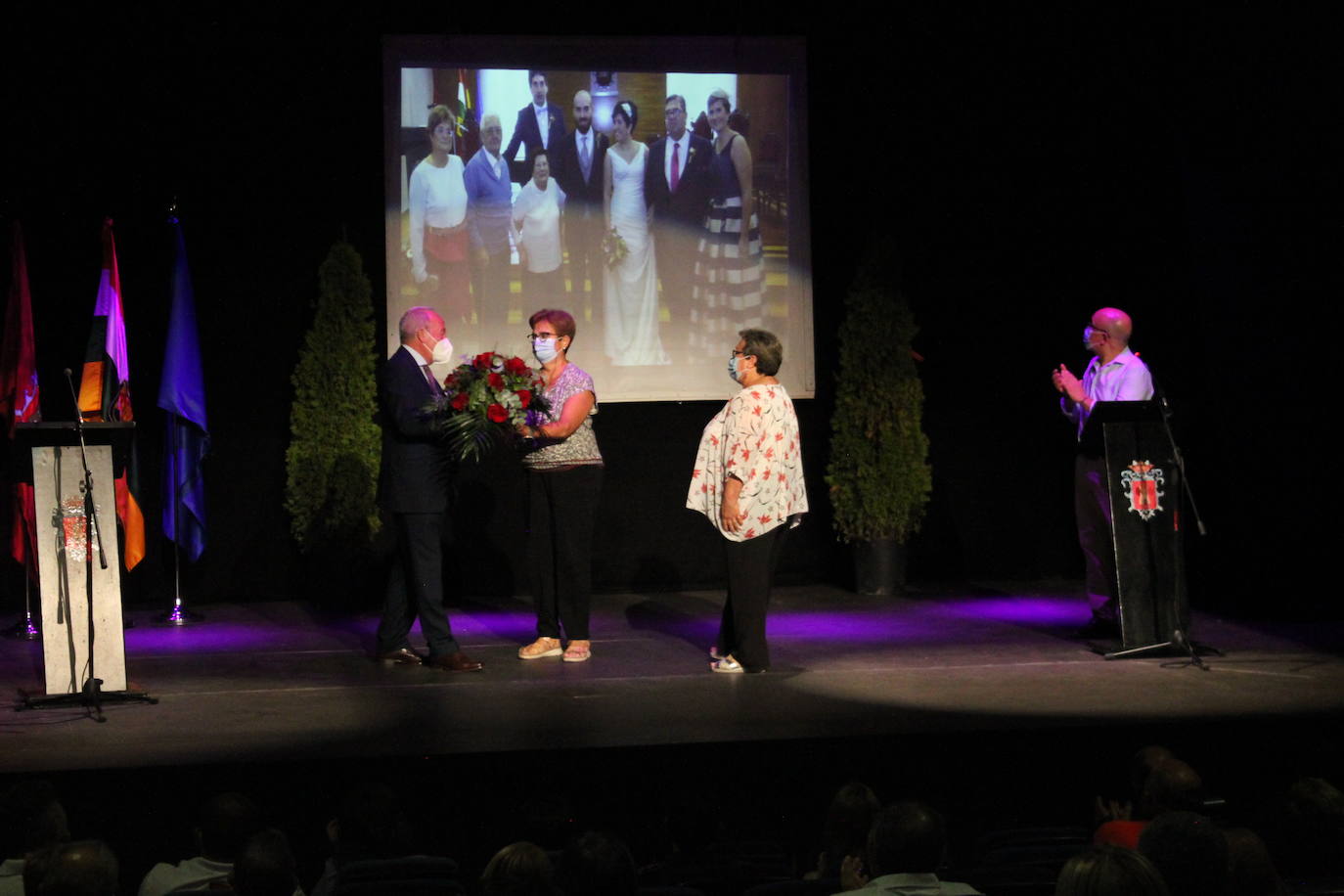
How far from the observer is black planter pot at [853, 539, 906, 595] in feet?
31.2

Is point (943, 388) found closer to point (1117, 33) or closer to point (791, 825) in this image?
point (1117, 33)

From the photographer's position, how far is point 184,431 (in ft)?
28.5

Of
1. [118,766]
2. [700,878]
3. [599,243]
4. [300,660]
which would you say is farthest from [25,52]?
[700,878]

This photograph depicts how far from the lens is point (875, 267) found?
31.2 ft

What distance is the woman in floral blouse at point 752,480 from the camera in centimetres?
664

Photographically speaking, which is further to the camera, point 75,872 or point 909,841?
point 909,841

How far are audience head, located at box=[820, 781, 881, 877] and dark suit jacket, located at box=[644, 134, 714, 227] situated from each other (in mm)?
6284

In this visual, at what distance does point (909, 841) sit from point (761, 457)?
143 inches

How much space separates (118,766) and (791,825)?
2.18m

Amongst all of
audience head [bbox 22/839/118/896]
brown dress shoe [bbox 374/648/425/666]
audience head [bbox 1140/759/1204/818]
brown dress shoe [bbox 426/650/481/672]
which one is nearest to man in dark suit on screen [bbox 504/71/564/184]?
brown dress shoe [bbox 374/648/425/666]

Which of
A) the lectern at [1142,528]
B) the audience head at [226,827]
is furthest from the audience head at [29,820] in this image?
the lectern at [1142,528]

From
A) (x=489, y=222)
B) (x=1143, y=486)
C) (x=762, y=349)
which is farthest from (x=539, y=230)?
(x=1143, y=486)

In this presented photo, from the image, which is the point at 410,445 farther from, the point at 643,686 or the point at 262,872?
the point at 262,872

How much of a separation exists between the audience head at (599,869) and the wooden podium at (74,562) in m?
3.76
